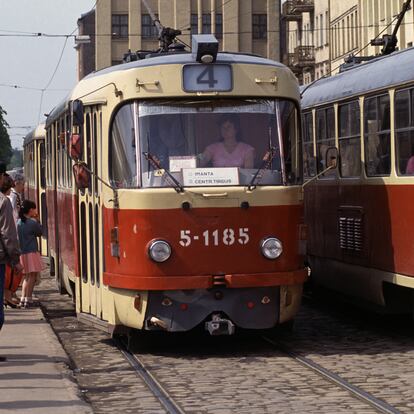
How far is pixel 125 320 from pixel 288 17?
62.9 metres

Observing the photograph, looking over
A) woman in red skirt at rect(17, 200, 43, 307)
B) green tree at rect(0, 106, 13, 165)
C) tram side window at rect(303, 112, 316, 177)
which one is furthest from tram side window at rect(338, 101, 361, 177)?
green tree at rect(0, 106, 13, 165)

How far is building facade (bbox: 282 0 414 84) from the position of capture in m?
57.0

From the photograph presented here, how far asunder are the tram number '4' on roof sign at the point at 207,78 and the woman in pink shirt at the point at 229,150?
284mm

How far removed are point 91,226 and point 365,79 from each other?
11.0 ft

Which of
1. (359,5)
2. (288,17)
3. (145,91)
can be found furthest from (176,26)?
(145,91)

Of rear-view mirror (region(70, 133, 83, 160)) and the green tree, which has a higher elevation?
the green tree

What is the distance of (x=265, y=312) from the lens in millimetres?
14016

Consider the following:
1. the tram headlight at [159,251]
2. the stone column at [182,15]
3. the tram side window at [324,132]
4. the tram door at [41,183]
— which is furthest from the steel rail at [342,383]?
the stone column at [182,15]

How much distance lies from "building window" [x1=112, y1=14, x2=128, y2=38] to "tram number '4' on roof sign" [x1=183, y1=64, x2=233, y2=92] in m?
79.6

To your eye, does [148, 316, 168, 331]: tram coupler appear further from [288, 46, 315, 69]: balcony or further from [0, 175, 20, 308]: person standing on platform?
[288, 46, 315, 69]: balcony

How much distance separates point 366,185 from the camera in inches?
631

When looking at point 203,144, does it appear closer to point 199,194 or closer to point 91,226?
point 199,194

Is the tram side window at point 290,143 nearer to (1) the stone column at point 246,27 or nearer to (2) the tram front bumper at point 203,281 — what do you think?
(2) the tram front bumper at point 203,281

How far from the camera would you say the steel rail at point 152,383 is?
10953 millimetres
